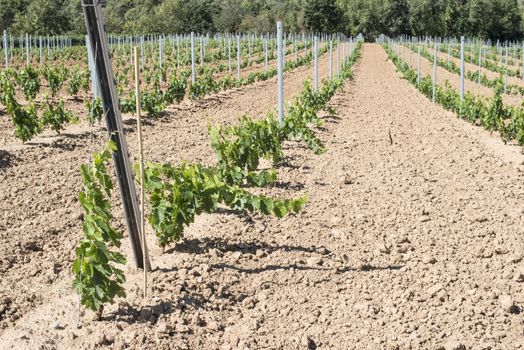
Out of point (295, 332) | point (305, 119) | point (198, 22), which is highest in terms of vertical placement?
point (198, 22)

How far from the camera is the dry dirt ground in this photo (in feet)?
14.4

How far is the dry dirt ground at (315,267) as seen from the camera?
438 cm

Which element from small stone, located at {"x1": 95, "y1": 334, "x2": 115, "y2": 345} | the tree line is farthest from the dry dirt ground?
the tree line

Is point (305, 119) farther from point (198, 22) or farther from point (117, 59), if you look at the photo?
point (198, 22)

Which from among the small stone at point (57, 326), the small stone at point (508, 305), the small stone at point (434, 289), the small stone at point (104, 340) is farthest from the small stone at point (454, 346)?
the small stone at point (57, 326)

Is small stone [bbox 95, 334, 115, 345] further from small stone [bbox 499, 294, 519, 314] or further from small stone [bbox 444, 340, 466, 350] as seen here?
small stone [bbox 499, 294, 519, 314]

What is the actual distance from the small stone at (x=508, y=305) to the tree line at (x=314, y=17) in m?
59.5

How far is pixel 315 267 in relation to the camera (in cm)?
555

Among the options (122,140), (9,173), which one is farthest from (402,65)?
(122,140)

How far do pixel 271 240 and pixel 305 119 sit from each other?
5.49 metres

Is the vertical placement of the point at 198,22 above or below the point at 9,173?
above

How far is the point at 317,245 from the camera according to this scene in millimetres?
6129

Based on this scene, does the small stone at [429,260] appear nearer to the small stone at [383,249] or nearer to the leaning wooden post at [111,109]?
the small stone at [383,249]

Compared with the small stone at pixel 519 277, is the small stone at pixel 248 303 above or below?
below
